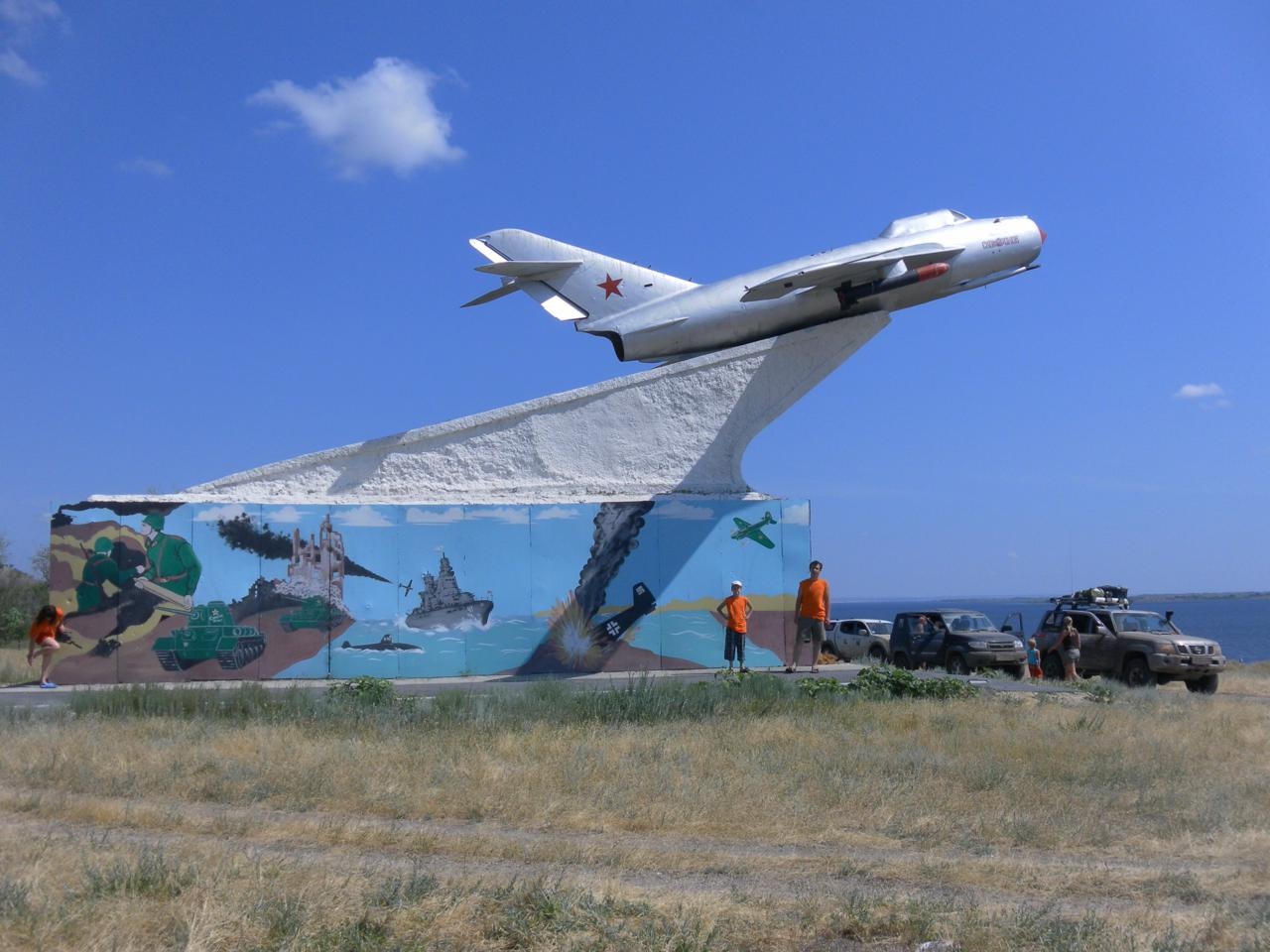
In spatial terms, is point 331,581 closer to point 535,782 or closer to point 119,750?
point 119,750

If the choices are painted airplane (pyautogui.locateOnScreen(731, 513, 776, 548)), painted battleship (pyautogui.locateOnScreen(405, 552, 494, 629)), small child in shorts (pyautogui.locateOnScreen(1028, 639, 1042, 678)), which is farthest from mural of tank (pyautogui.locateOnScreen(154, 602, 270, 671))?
small child in shorts (pyautogui.locateOnScreen(1028, 639, 1042, 678))

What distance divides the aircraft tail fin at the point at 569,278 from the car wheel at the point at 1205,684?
12690 millimetres

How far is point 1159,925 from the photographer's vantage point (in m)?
6.35

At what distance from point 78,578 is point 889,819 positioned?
14617mm

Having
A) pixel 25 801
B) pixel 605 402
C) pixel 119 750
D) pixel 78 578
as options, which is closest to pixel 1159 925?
pixel 25 801

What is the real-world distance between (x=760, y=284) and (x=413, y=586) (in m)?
8.53

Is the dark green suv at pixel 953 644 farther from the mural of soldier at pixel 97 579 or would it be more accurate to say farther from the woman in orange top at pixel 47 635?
the woman in orange top at pixel 47 635

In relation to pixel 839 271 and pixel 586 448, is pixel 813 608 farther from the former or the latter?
pixel 839 271

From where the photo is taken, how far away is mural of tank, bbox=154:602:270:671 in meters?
18.9

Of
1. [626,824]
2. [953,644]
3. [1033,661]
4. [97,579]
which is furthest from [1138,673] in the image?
[97,579]

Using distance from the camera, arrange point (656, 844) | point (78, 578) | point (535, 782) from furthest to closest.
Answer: point (78, 578), point (535, 782), point (656, 844)

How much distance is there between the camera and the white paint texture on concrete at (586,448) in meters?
20.6

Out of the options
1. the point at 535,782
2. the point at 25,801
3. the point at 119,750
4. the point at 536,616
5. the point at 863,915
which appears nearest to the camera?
the point at 863,915

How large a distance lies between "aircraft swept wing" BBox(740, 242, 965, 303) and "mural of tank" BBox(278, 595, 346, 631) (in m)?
9.31
